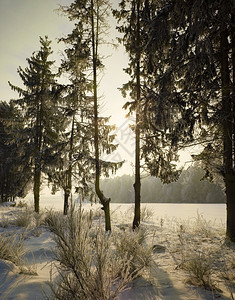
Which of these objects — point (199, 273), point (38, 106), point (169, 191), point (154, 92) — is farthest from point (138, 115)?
point (169, 191)

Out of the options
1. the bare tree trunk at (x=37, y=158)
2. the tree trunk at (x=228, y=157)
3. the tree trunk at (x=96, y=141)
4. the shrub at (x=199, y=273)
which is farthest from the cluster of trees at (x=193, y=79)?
the bare tree trunk at (x=37, y=158)

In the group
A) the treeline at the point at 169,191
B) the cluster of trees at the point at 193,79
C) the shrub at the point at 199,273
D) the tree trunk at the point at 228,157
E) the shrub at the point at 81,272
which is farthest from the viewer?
the treeline at the point at 169,191

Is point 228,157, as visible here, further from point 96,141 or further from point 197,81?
point 96,141

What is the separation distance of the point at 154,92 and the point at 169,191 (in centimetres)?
7642

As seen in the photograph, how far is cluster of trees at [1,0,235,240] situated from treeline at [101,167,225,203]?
5457 centimetres

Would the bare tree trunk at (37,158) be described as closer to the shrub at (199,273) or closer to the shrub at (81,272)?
the shrub at (81,272)

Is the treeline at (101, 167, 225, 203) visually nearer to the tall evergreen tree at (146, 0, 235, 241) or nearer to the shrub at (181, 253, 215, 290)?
the tall evergreen tree at (146, 0, 235, 241)

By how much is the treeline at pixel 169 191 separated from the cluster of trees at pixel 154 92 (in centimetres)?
5457

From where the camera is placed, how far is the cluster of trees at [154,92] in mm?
4648

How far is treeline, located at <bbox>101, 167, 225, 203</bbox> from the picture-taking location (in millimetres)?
67375

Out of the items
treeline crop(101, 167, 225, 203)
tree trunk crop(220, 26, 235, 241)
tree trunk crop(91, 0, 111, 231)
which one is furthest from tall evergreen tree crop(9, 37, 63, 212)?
treeline crop(101, 167, 225, 203)

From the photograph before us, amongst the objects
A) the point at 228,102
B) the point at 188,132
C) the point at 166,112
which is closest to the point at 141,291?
the point at 166,112

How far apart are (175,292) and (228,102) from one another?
495cm

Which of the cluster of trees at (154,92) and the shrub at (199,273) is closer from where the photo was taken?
the shrub at (199,273)
